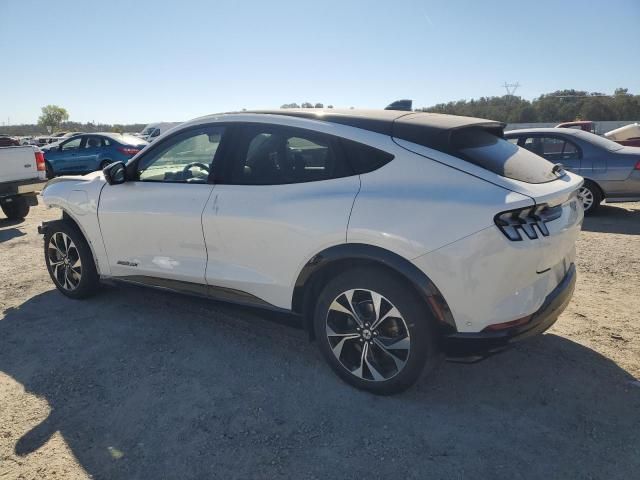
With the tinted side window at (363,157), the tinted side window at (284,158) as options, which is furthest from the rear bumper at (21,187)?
the tinted side window at (363,157)

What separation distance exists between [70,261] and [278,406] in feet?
9.31

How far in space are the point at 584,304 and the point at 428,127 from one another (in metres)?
2.56

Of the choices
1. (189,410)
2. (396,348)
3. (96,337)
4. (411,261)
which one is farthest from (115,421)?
(411,261)

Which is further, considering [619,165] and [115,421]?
[619,165]

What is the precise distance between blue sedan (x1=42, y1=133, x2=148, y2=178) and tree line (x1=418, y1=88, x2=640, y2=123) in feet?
117

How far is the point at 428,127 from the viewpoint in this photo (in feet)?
9.24

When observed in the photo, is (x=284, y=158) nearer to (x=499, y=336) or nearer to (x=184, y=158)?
(x=184, y=158)

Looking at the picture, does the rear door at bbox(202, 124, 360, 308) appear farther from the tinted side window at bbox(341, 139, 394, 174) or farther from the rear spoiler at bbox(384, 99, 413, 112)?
the rear spoiler at bbox(384, 99, 413, 112)

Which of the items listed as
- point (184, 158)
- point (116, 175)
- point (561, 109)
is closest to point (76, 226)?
point (116, 175)

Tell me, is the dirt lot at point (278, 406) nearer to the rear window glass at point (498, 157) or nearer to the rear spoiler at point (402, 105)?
the rear window glass at point (498, 157)

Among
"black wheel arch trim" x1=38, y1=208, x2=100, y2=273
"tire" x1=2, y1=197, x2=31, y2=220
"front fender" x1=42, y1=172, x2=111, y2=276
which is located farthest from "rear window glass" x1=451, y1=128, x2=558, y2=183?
"tire" x1=2, y1=197, x2=31, y2=220

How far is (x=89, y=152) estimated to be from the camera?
607 inches

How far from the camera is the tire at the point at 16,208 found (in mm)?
8822

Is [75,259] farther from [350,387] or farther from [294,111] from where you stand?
[350,387]
